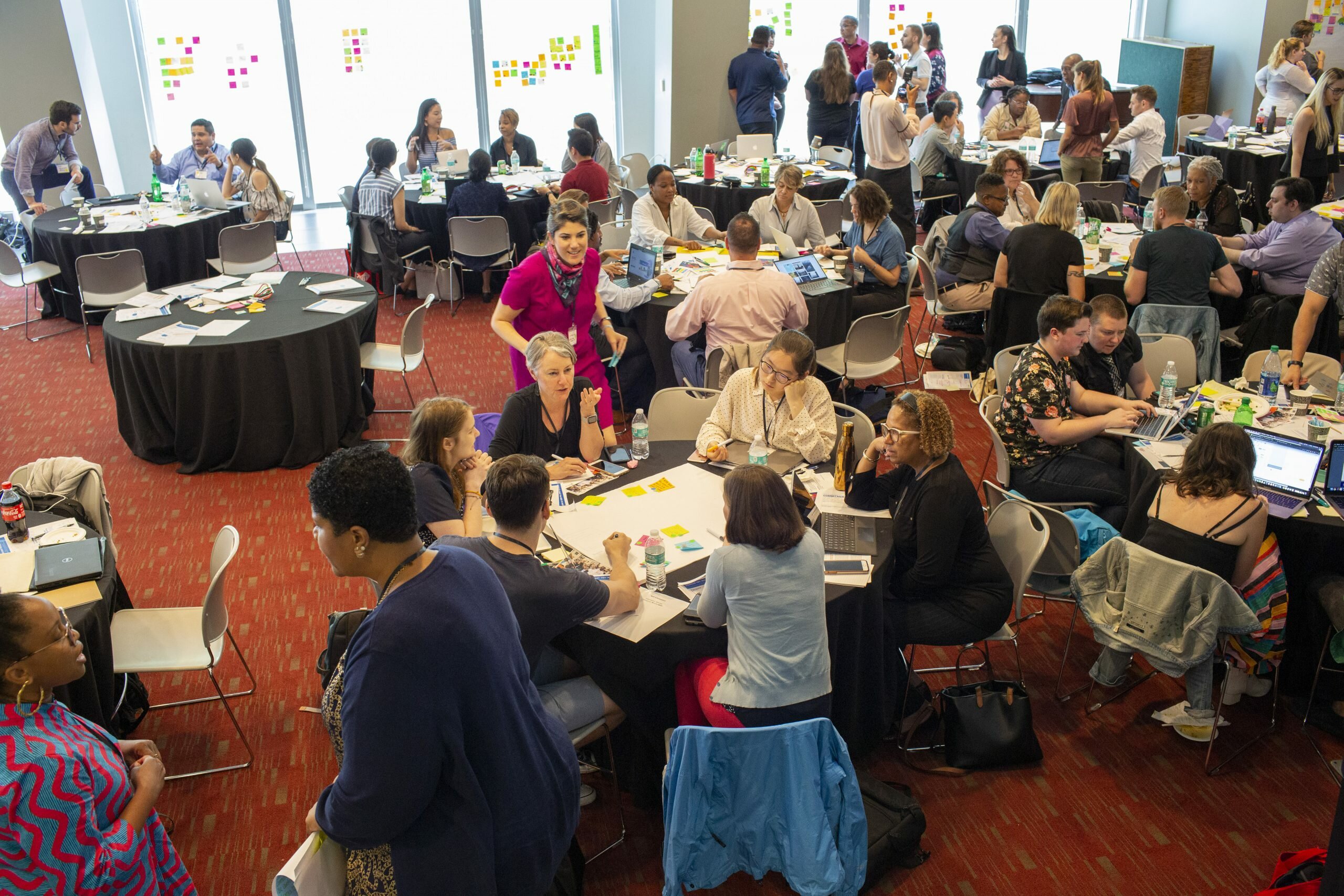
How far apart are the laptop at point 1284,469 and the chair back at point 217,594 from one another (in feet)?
12.4

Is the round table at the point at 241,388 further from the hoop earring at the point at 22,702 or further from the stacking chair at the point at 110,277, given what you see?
the hoop earring at the point at 22,702

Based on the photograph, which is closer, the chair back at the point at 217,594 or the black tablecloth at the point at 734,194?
the chair back at the point at 217,594

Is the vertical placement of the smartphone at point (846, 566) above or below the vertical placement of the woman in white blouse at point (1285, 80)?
below

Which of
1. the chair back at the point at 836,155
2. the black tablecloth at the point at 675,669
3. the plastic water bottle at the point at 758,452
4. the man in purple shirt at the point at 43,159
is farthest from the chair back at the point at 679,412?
the man in purple shirt at the point at 43,159

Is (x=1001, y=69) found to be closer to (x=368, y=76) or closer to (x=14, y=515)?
(x=368, y=76)

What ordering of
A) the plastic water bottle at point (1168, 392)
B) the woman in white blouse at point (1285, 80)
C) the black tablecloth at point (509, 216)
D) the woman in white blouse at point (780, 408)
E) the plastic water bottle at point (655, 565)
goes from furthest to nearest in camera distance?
the woman in white blouse at point (1285, 80)
the black tablecloth at point (509, 216)
the plastic water bottle at point (1168, 392)
the woman in white blouse at point (780, 408)
the plastic water bottle at point (655, 565)

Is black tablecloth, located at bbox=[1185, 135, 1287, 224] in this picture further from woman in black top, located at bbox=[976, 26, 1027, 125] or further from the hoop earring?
the hoop earring

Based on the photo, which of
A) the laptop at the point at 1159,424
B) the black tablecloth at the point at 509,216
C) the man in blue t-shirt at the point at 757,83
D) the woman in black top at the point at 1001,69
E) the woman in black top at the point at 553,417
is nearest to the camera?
the woman in black top at the point at 553,417

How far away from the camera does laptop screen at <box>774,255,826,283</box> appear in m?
6.35

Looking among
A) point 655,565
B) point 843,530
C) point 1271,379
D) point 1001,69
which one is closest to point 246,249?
point 655,565

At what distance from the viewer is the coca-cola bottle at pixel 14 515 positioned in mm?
3613

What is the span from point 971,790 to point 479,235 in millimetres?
6214

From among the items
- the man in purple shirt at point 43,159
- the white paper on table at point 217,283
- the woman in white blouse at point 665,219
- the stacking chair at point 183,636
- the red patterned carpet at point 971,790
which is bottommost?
the red patterned carpet at point 971,790

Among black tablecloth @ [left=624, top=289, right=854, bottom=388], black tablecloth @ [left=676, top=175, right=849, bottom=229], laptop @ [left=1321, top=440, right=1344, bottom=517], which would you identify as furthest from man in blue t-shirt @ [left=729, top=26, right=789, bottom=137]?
laptop @ [left=1321, top=440, right=1344, bottom=517]
